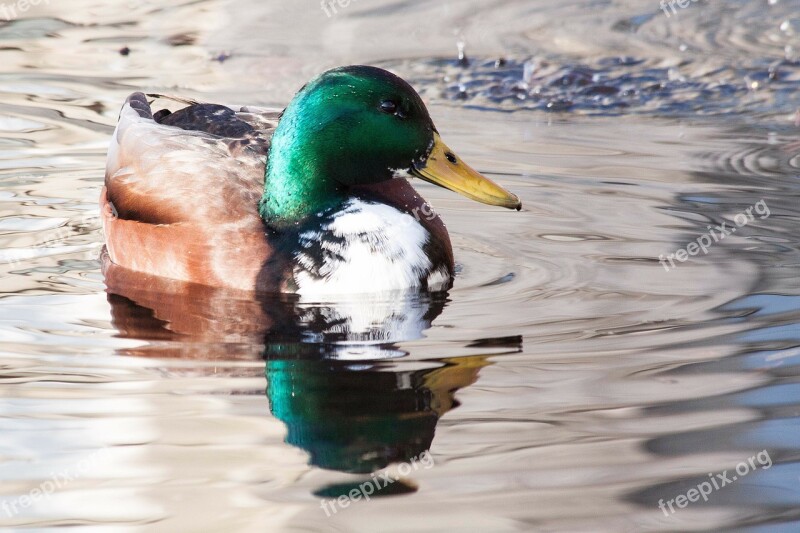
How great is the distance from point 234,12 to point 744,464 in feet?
34.4

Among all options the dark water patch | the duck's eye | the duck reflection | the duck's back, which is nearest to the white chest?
the duck reflection

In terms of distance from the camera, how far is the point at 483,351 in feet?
18.7

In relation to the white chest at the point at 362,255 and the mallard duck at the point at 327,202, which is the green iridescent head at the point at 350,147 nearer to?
the mallard duck at the point at 327,202

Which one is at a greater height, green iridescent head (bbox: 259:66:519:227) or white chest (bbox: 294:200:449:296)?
green iridescent head (bbox: 259:66:519:227)

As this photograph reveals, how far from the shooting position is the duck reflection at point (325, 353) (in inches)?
188

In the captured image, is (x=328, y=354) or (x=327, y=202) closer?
(x=328, y=354)

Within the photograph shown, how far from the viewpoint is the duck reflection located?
4.77 meters

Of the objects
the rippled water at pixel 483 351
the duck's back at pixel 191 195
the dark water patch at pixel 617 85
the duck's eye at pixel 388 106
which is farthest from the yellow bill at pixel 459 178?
the dark water patch at pixel 617 85

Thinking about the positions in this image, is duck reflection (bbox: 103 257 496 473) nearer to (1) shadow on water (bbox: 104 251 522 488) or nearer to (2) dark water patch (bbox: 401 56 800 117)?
(1) shadow on water (bbox: 104 251 522 488)

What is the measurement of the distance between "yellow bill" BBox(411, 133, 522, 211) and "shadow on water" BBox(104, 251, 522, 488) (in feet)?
1.86

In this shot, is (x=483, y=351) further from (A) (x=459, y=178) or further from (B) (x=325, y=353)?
(A) (x=459, y=178)

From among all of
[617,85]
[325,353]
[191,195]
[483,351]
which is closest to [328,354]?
[325,353]

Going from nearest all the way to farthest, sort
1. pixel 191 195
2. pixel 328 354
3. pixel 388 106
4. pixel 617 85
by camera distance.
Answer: pixel 328 354 → pixel 388 106 → pixel 191 195 → pixel 617 85

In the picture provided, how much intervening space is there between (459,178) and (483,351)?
4.34 ft
